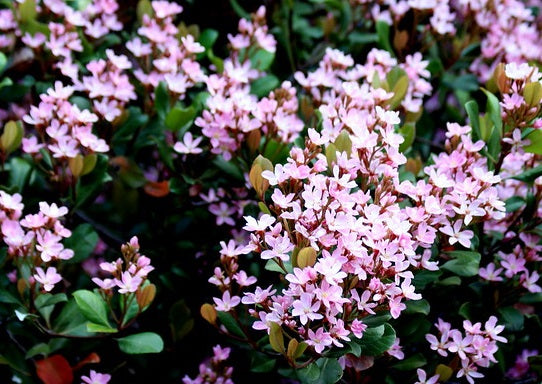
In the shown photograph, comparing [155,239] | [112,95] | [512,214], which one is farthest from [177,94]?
[512,214]

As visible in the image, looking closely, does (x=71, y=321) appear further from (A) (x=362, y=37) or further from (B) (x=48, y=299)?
(A) (x=362, y=37)

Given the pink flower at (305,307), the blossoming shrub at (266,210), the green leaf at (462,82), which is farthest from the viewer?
the green leaf at (462,82)

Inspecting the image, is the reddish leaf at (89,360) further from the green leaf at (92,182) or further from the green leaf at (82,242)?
the green leaf at (92,182)

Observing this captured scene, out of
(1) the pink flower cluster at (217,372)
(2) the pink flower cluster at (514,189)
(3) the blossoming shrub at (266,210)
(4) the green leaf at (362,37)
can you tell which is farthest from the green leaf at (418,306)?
(4) the green leaf at (362,37)

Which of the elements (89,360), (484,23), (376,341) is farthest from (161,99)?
(484,23)

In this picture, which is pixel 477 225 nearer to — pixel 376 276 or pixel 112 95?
pixel 376 276

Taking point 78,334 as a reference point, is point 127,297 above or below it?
above
